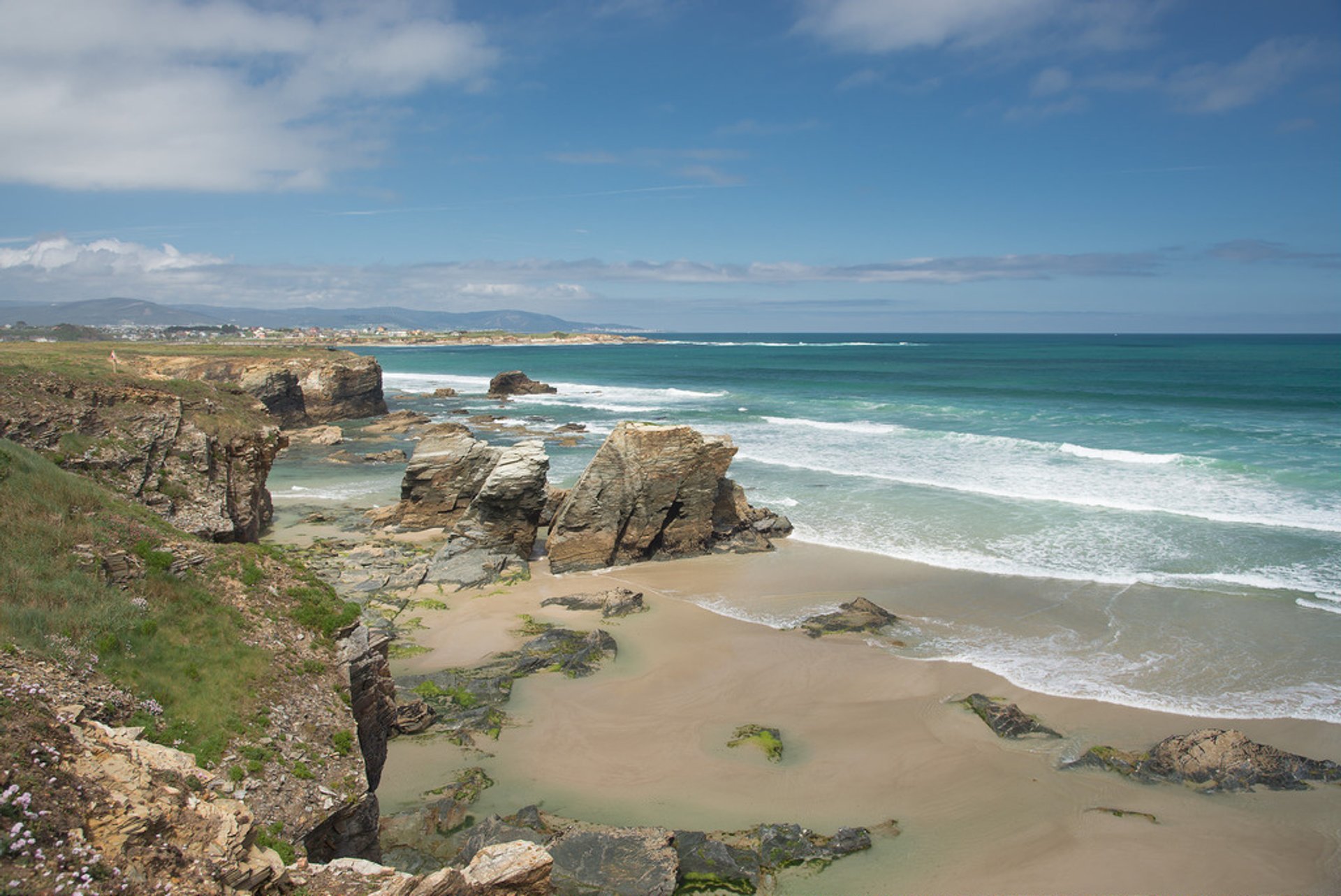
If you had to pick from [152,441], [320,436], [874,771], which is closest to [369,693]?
[874,771]

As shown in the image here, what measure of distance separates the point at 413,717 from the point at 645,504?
10516 millimetres

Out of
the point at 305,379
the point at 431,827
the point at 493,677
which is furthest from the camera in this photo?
the point at 305,379

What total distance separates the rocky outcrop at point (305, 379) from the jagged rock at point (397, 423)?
2.77m

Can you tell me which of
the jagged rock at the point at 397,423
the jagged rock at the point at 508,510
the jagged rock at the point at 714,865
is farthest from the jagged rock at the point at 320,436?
the jagged rock at the point at 714,865

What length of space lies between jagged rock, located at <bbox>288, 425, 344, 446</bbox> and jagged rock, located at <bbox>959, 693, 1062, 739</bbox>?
3762 centimetres

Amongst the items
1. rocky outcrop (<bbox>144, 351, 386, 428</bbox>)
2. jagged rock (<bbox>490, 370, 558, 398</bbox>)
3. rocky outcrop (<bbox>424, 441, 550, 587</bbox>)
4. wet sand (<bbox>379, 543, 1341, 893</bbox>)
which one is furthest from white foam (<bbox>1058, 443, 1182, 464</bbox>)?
jagged rock (<bbox>490, 370, 558, 398</bbox>)

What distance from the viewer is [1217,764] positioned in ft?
37.9

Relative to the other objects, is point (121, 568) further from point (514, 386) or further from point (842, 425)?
point (514, 386)

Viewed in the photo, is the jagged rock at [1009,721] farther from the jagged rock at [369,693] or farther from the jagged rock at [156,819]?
the jagged rock at [156,819]

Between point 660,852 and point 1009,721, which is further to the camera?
point 1009,721

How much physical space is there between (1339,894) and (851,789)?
5772 millimetres

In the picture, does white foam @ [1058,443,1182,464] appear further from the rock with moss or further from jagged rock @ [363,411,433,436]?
jagged rock @ [363,411,433,436]

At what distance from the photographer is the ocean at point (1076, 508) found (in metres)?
15.4

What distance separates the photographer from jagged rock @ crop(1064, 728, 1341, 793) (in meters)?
11.3
